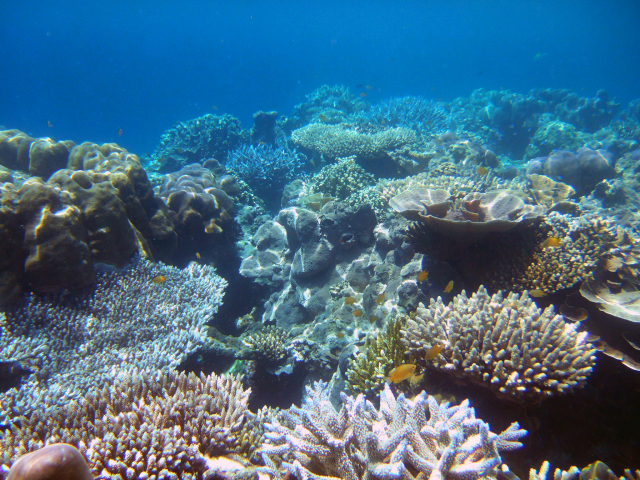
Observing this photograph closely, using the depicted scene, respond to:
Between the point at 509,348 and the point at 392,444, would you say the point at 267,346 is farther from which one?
the point at 509,348

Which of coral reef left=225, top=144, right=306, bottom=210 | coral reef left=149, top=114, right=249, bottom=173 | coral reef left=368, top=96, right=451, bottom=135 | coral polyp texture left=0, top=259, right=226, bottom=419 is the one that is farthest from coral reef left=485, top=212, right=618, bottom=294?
coral reef left=149, top=114, right=249, bottom=173

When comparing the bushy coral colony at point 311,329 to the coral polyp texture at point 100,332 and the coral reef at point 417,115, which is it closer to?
the coral polyp texture at point 100,332

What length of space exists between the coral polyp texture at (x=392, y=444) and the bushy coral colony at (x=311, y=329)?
0.02 metres

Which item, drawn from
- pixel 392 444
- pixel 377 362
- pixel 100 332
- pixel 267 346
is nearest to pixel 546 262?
pixel 377 362

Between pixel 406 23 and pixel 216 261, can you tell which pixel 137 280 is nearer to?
pixel 216 261

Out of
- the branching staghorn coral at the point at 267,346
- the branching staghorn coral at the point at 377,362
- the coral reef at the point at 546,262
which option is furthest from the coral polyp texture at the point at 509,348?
the branching staghorn coral at the point at 267,346

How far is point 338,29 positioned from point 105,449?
165357 mm

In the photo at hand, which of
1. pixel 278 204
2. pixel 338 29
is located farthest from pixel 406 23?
pixel 278 204

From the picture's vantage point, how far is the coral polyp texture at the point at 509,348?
2297mm

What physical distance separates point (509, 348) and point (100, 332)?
16.5 feet

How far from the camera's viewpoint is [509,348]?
7.86 ft

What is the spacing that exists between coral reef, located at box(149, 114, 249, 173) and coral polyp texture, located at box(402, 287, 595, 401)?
1310 cm

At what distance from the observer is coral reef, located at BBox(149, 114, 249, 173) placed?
13312mm

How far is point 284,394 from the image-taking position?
183 inches
